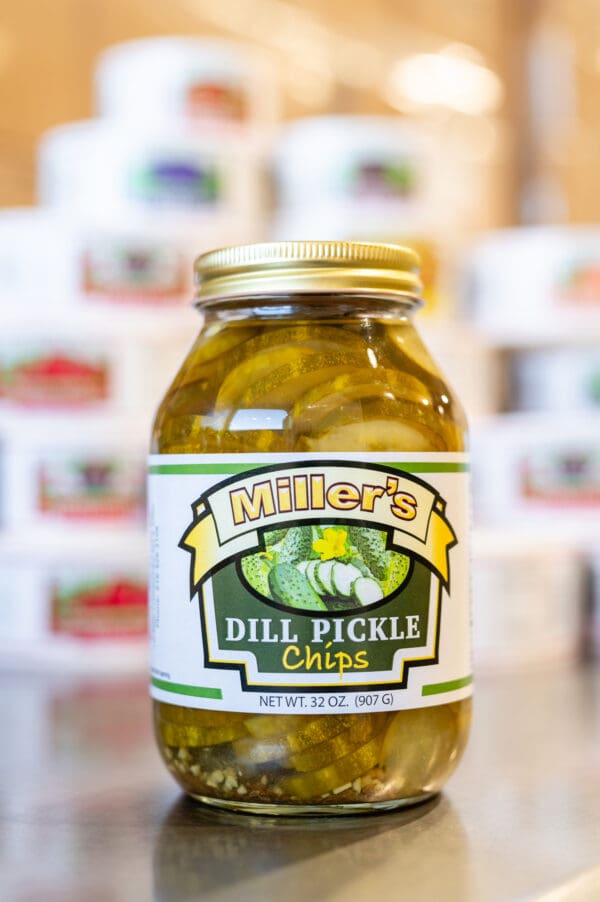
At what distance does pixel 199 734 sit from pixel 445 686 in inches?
5.3

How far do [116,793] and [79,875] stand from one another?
0.50 feet

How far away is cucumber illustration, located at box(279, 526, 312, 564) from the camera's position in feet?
1.97

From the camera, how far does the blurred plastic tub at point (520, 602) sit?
119 cm

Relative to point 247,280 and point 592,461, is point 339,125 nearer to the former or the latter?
point 592,461

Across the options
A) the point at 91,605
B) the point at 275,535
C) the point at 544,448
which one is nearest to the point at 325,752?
the point at 275,535

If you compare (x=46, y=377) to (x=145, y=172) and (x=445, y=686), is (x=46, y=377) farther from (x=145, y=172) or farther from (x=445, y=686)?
(x=445, y=686)

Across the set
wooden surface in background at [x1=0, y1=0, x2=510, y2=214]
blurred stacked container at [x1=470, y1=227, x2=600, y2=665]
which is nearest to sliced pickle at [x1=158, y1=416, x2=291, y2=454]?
blurred stacked container at [x1=470, y1=227, x2=600, y2=665]

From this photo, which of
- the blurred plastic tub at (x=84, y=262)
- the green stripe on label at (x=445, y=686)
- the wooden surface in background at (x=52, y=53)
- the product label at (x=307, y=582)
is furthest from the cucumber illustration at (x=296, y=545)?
the wooden surface in background at (x=52, y=53)

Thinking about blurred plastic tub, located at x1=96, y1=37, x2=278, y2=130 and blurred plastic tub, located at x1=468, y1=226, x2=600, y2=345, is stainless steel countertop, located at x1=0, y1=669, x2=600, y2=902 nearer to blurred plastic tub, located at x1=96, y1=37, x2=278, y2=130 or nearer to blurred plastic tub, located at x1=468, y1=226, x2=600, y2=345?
blurred plastic tub, located at x1=468, y1=226, x2=600, y2=345

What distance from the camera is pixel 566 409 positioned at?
141 cm

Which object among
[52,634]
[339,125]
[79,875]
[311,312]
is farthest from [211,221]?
[79,875]

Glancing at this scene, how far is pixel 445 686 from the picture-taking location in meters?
0.64

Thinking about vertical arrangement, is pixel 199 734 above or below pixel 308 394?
below

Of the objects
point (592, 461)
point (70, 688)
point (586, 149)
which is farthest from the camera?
point (586, 149)
